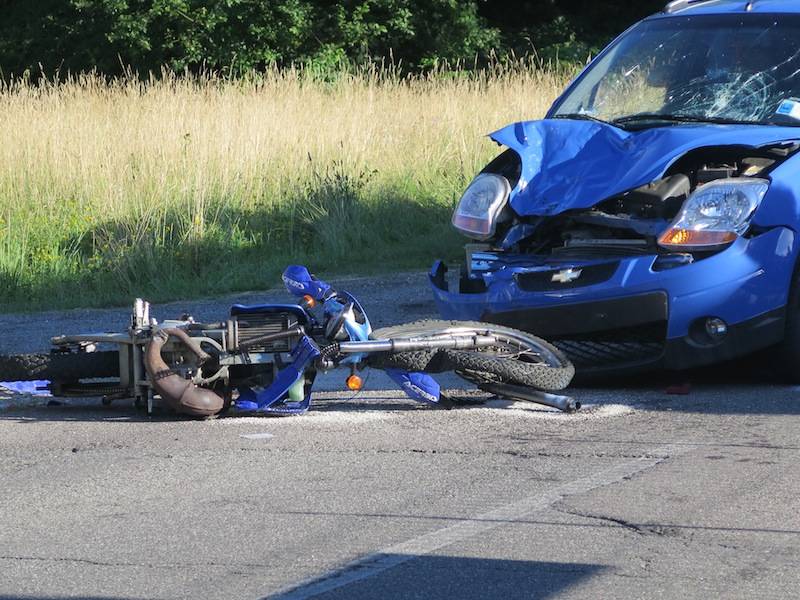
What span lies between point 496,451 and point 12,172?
9429 mm

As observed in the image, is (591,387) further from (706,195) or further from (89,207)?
(89,207)

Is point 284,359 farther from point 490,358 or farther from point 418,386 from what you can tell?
point 490,358

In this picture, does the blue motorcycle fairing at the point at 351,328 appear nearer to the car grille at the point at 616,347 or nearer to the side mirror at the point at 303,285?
the side mirror at the point at 303,285

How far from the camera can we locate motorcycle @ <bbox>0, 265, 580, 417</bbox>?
6.55 meters

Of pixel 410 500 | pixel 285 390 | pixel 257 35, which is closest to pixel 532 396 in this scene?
pixel 285 390

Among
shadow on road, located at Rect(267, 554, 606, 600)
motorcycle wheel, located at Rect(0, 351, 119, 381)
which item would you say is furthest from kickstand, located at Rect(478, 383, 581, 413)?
shadow on road, located at Rect(267, 554, 606, 600)

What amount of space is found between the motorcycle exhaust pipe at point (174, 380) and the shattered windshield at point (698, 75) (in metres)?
3.02

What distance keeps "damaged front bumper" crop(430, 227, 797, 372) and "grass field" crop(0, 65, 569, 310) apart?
16.6 feet

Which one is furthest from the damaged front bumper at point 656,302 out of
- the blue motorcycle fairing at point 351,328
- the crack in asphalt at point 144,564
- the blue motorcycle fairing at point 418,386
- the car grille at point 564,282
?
the crack in asphalt at point 144,564

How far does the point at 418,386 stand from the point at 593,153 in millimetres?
1687

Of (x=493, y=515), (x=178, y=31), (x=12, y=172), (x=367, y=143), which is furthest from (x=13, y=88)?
(x=493, y=515)

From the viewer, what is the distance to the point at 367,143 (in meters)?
15.5

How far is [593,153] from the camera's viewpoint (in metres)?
7.51

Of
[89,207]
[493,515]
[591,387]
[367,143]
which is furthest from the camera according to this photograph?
[367,143]
